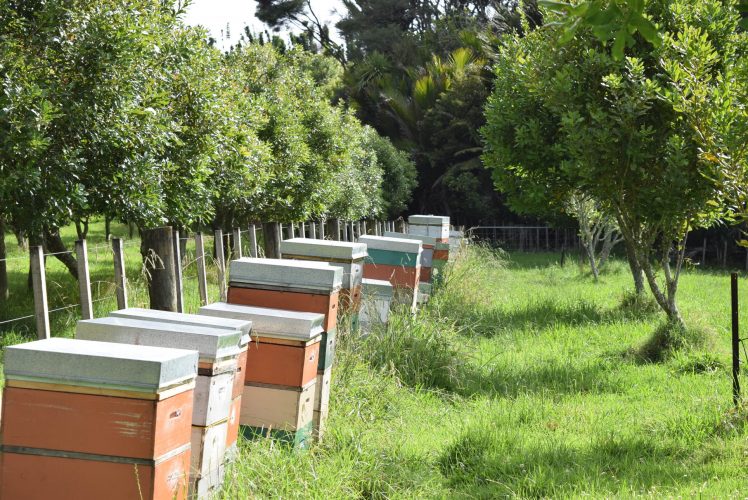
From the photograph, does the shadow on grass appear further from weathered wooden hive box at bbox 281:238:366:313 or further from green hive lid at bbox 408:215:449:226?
green hive lid at bbox 408:215:449:226

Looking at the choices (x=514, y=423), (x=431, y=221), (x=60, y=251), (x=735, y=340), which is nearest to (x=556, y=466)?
(x=514, y=423)

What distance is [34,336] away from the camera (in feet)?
32.3

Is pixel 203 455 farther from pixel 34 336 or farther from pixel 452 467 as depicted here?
pixel 34 336

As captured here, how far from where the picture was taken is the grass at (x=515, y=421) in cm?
530

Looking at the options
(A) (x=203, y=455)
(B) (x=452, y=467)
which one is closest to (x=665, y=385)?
(B) (x=452, y=467)

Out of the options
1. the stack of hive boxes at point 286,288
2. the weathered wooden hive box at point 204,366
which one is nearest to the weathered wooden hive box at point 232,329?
the weathered wooden hive box at point 204,366

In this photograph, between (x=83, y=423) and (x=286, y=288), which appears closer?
(x=83, y=423)

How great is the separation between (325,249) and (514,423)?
2.07m

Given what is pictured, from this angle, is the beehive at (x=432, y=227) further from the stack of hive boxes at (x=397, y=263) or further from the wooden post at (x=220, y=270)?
the wooden post at (x=220, y=270)

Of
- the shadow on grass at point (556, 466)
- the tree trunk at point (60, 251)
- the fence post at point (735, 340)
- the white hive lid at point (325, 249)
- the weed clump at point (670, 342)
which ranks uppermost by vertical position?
the white hive lid at point (325, 249)

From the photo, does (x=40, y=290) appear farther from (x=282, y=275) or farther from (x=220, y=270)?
(x=220, y=270)

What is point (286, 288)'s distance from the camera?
5465 millimetres

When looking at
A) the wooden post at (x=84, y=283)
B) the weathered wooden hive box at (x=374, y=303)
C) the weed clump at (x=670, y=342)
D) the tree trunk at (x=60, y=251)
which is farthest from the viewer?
the tree trunk at (x=60, y=251)

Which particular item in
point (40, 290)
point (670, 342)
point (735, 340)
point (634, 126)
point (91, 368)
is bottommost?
point (670, 342)
